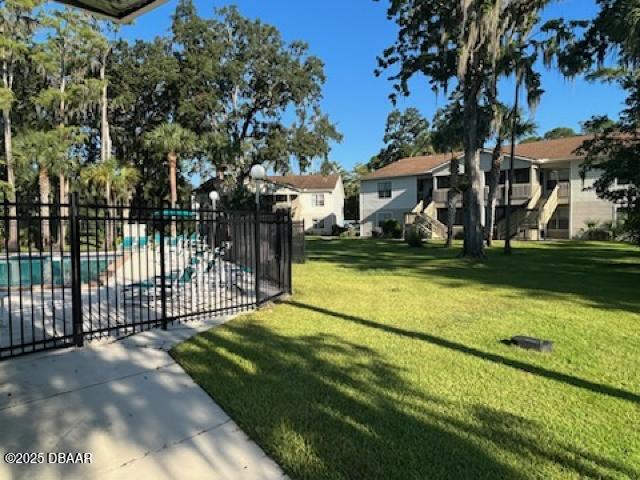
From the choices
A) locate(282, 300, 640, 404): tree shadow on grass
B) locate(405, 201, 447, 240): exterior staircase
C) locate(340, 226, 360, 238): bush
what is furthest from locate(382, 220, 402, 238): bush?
locate(282, 300, 640, 404): tree shadow on grass

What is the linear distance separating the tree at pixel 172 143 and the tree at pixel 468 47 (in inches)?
565

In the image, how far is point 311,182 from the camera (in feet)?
151

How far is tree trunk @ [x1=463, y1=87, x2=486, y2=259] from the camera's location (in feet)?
55.8

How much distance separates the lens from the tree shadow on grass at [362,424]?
2.71m

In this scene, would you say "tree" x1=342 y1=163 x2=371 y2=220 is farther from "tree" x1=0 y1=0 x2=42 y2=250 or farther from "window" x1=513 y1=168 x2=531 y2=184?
"tree" x1=0 y1=0 x2=42 y2=250

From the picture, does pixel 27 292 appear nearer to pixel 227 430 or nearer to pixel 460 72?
pixel 227 430

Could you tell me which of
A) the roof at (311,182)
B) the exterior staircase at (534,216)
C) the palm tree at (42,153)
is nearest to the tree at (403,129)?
the roof at (311,182)

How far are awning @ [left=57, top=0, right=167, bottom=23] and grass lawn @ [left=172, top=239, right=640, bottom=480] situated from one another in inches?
119

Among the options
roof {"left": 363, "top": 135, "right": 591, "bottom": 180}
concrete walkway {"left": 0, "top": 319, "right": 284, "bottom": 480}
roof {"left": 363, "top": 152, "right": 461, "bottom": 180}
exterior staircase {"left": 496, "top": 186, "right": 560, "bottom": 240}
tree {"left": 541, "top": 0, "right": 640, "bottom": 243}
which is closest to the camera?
concrete walkway {"left": 0, "top": 319, "right": 284, "bottom": 480}

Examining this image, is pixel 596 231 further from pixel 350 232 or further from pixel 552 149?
pixel 350 232

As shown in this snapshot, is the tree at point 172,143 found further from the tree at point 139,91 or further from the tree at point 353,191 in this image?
the tree at point 353,191

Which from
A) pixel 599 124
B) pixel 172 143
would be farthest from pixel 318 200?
pixel 599 124

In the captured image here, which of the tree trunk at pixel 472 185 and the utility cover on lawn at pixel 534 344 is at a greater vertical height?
the tree trunk at pixel 472 185

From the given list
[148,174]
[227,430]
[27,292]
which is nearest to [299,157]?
[148,174]
